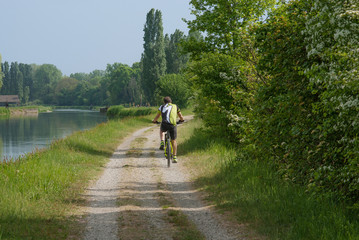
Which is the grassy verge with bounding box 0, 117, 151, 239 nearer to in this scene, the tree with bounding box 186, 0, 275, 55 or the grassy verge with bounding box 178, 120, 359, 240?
the grassy verge with bounding box 178, 120, 359, 240

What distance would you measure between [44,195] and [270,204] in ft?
15.8

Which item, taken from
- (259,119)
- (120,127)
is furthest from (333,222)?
(120,127)

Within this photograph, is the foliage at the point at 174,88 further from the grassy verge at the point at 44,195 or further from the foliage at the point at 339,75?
the foliage at the point at 339,75

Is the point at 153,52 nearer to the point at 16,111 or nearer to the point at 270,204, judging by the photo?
the point at 16,111

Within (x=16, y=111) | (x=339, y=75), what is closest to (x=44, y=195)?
(x=339, y=75)

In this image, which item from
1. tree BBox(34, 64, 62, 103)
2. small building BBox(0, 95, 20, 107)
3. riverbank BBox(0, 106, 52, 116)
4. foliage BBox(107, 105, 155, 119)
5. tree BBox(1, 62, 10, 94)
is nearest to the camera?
foliage BBox(107, 105, 155, 119)

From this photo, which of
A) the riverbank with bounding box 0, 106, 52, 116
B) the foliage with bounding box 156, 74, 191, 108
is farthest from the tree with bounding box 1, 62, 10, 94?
the foliage with bounding box 156, 74, 191, 108

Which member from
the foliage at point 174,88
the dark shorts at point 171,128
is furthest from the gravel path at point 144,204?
the foliage at point 174,88

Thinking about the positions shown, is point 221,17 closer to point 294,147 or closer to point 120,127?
point 294,147

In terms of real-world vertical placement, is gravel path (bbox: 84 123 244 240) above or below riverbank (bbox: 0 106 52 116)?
below

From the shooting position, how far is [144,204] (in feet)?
24.7

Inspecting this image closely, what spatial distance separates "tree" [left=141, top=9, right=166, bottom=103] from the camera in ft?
184

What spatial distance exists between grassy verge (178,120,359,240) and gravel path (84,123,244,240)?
0.49m

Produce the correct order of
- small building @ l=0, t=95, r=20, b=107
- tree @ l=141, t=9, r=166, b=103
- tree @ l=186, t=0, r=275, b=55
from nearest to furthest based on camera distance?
tree @ l=186, t=0, r=275, b=55 < tree @ l=141, t=9, r=166, b=103 < small building @ l=0, t=95, r=20, b=107
